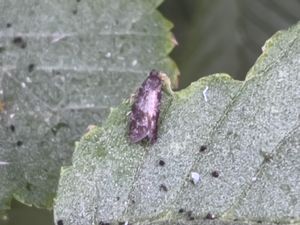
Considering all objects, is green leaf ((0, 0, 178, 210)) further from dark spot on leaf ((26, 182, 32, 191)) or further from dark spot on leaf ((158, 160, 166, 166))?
dark spot on leaf ((158, 160, 166, 166))

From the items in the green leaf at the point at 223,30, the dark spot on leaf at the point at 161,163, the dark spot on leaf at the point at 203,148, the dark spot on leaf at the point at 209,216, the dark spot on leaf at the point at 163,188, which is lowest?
the green leaf at the point at 223,30

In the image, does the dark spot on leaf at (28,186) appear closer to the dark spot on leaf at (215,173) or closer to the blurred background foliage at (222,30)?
the dark spot on leaf at (215,173)

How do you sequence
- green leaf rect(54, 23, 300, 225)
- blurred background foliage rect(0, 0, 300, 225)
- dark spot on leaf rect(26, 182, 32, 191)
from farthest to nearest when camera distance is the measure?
1. blurred background foliage rect(0, 0, 300, 225)
2. dark spot on leaf rect(26, 182, 32, 191)
3. green leaf rect(54, 23, 300, 225)

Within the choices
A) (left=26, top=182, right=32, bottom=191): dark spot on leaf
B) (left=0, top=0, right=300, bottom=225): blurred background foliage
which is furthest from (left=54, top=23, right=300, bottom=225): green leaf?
(left=0, top=0, right=300, bottom=225): blurred background foliage

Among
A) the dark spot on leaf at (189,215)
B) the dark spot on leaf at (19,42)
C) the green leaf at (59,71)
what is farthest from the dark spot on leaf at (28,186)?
the dark spot on leaf at (189,215)

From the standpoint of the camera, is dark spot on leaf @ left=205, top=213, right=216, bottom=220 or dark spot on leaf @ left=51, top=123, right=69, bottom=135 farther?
dark spot on leaf @ left=51, top=123, right=69, bottom=135

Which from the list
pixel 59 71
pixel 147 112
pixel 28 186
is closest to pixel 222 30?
pixel 59 71

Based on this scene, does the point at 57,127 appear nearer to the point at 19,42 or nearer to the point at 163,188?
the point at 19,42
